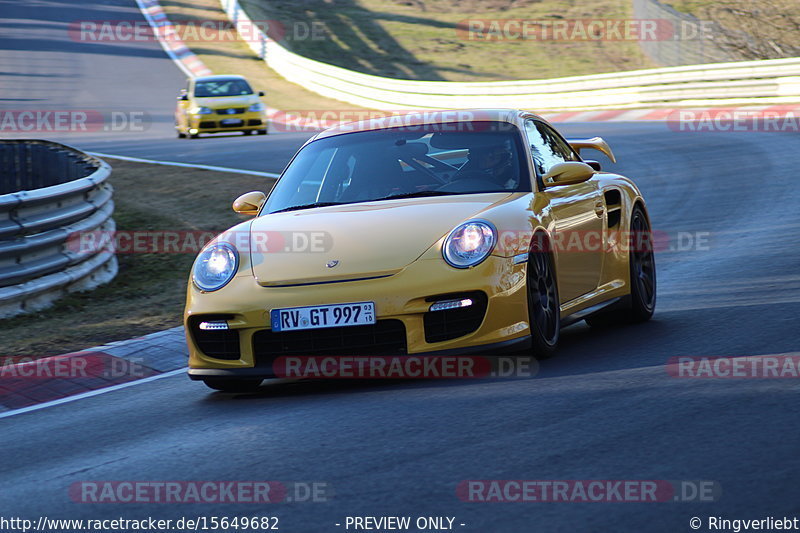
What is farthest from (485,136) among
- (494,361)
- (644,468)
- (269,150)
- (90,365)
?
(269,150)

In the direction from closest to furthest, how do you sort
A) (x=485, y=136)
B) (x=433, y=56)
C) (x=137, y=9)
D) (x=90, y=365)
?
1. (x=485, y=136)
2. (x=90, y=365)
3. (x=433, y=56)
4. (x=137, y=9)

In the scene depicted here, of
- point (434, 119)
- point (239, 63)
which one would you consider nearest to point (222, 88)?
point (239, 63)

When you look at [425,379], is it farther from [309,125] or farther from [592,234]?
[309,125]

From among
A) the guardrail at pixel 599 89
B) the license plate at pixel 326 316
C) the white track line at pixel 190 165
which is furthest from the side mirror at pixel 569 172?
the guardrail at pixel 599 89

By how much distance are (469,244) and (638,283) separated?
2045mm

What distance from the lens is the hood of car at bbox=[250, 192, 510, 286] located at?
239 inches

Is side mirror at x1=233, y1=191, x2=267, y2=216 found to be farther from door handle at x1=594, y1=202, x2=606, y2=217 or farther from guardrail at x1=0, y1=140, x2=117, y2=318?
guardrail at x1=0, y1=140, x2=117, y2=318

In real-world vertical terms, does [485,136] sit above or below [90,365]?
above

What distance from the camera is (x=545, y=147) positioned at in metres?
7.59

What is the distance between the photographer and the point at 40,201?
9.97 metres

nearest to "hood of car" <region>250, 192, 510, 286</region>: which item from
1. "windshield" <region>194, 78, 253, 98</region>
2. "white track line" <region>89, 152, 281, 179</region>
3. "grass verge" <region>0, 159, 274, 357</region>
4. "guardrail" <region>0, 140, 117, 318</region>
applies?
"grass verge" <region>0, 159, 274, 357</region>

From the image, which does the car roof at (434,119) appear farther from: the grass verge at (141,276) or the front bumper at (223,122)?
the front bumper at (223,122)

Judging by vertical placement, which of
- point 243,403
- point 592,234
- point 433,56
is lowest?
point 433,56

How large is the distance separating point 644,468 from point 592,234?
329 centimetres
